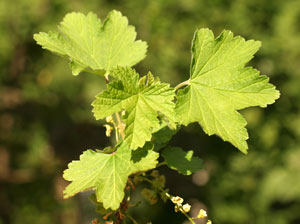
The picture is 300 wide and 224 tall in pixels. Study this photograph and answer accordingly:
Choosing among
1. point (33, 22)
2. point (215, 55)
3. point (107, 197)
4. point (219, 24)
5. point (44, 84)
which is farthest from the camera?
point (44, 84)

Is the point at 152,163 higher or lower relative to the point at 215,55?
lower

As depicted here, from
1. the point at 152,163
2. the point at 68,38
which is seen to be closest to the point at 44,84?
the point at 68,38

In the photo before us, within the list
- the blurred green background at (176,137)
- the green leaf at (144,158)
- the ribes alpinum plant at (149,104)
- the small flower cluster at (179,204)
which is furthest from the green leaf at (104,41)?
the blurred green background at (176,137)

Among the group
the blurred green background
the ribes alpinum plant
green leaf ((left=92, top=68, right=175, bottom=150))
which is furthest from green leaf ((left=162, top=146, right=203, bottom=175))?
the blurred green background

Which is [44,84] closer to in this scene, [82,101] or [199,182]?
[82,101]

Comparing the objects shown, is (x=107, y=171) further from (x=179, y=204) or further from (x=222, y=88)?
(x=222, y=88)

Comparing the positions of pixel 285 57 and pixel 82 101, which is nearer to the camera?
pixel 285 57
